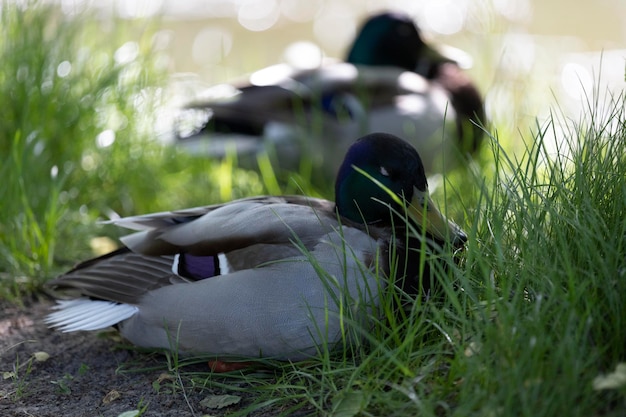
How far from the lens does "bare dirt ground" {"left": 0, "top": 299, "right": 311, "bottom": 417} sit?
2.83m

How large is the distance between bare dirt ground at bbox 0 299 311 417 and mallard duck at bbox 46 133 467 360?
0.11m

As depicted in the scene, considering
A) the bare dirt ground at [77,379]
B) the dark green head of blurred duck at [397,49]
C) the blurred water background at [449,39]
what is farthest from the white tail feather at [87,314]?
the dark green head of blurred duck at [397,49]

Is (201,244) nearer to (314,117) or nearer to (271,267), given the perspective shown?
(271,267)

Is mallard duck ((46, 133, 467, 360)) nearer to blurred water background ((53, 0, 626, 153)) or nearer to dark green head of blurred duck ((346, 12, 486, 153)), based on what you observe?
blurred water background ((53, 0, 626, 153))

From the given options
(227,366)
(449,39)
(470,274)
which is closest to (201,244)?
(227,366)

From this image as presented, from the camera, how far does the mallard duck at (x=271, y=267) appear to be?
112 inches

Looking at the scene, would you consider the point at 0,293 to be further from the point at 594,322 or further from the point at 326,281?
the point at 594,322

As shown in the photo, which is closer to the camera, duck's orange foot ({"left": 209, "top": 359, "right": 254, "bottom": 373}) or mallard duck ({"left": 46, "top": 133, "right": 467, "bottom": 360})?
mallard duck ({"left": 46, "top": 133, "right": 467, "bottom": 360})

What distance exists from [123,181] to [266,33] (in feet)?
16.0

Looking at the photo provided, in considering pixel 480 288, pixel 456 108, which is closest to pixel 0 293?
pixel 480 288

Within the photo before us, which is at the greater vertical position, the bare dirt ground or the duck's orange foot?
the duck's orange foot

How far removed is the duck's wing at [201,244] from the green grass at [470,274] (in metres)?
0.33

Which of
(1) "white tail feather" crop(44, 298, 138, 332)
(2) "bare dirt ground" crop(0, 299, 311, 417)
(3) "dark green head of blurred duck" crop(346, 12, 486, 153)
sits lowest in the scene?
(2) "bare dirt ground" crop(0, 299, 311, 417)

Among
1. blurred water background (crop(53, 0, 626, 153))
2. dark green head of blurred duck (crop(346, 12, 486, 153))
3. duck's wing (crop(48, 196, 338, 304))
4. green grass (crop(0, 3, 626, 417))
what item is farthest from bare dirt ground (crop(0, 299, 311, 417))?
dark green head of blurred duck (crop(346, 12, 486, 153))
